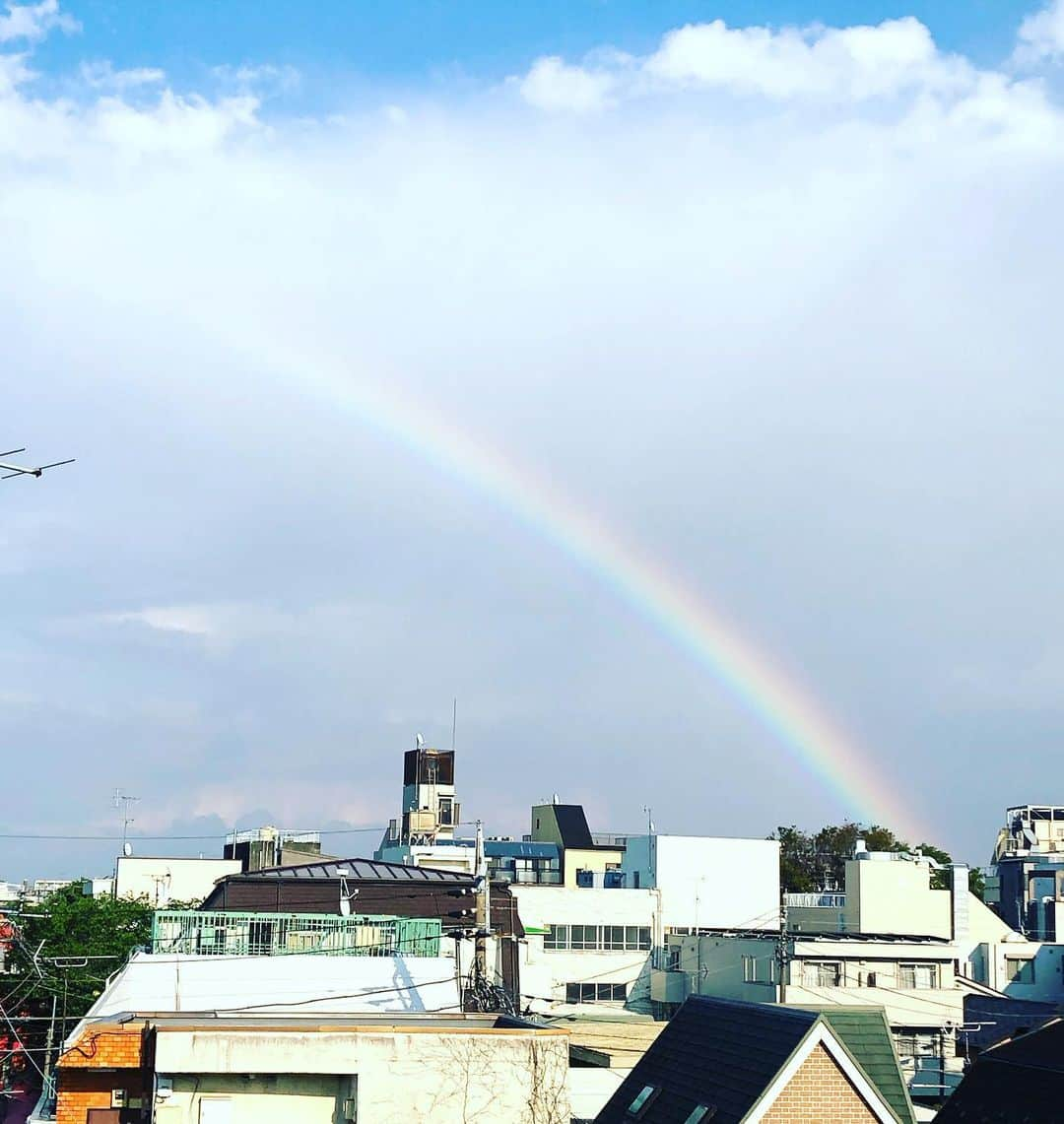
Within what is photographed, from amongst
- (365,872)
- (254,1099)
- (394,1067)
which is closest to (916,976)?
(365,872)

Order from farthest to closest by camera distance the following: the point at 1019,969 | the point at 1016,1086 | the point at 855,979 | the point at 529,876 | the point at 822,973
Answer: the point at 529,876 → the point at 1019,969 → the point at 855,979 → the point at 822,973 → the point at 1016,1086

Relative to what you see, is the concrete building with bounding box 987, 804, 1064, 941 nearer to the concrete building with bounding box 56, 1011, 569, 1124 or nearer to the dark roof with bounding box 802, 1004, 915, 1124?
the dark roof with bounding box 802, 1004, 915, 1124

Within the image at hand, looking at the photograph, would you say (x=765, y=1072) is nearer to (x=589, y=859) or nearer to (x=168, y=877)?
(x=168, y=877)

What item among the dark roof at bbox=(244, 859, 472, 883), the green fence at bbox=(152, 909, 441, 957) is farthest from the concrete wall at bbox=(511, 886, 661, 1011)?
the green fence at bbox=(152, 909, 441, 957)

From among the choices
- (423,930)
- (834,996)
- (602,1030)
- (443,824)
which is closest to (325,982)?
(423,930)

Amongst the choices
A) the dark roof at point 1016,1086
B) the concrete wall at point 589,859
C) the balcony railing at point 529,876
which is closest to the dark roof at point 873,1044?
the dark roof at point 1016,1086

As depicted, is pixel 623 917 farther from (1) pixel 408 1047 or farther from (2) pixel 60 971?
(1) pixel 408 1047

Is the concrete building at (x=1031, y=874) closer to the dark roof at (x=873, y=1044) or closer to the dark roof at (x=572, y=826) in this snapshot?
the dark roof at (x=572, y=826)
